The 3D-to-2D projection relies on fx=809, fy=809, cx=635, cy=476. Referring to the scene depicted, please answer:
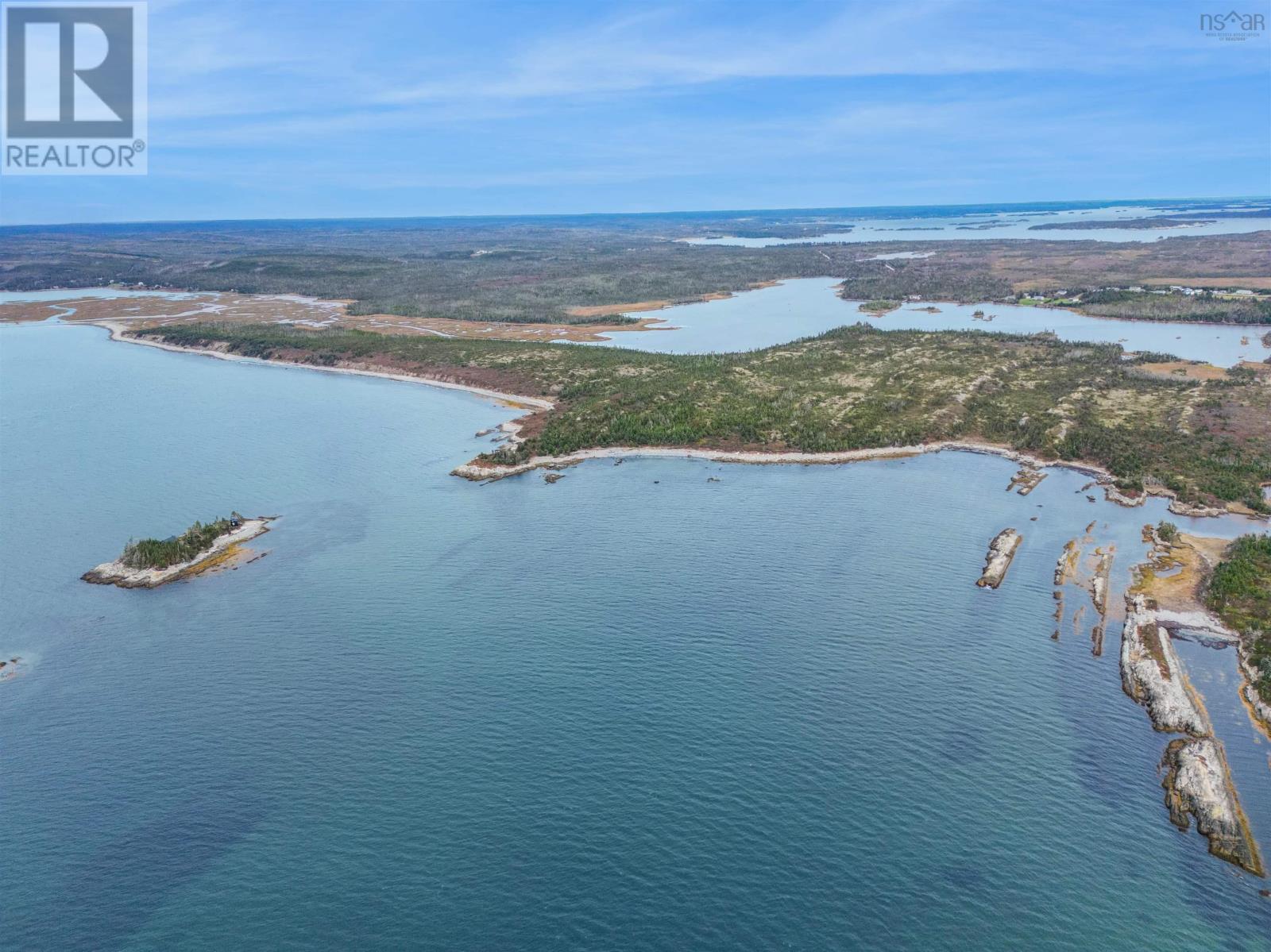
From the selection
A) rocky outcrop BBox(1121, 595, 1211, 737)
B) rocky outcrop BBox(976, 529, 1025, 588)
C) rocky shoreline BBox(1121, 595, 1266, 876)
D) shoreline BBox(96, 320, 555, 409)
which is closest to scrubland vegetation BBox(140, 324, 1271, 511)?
shoreline BBox(96, 320, 555, 409)

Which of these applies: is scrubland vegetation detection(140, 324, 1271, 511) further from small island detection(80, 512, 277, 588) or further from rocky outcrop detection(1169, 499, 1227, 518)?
small island detection(80, 512, 277, 588)

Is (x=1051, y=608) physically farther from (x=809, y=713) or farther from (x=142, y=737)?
(x=142, y=737)

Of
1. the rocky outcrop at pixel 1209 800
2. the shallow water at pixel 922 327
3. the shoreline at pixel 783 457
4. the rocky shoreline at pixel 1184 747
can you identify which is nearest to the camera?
the rocky outcrop at pixel 1209 800

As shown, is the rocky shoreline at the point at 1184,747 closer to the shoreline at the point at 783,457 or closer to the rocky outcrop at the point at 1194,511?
the rocky outcrop at the point at 1194,511

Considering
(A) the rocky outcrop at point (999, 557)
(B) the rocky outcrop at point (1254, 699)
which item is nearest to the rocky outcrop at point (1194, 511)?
(A) the rocky outcrop at point (999, 557)

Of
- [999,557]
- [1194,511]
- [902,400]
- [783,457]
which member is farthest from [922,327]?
[999,557]

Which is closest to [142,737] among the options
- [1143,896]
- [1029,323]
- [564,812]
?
[564,812]

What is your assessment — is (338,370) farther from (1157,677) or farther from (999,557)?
(1157,677)
